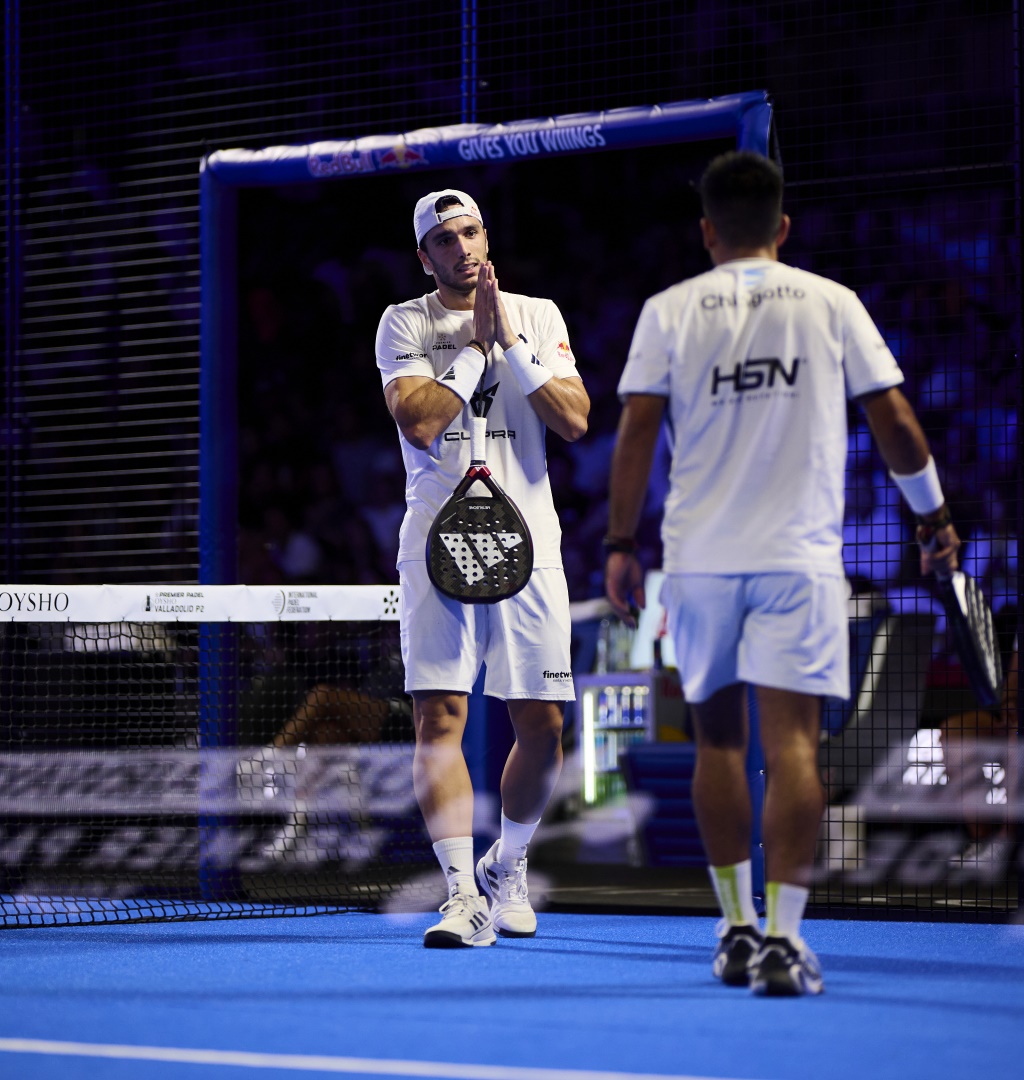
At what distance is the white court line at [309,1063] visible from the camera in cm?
256

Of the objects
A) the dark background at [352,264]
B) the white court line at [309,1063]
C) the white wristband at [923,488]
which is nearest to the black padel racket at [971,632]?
the white wristband at [923,488]

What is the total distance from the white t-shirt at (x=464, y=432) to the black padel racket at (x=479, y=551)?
0.52ft

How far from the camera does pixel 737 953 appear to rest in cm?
356

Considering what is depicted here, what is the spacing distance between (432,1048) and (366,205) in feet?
26.5

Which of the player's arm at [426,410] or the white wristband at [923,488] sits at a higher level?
the player's arm at [426,410]

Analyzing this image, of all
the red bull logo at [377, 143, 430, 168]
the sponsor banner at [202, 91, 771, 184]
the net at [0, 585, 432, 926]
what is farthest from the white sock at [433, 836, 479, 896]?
the red bull logo at [377, 143, 430, 168]

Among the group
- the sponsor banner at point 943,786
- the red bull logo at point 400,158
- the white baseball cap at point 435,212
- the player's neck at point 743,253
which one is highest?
the red bull logo at point 400,158

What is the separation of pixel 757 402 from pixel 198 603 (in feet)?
8.41

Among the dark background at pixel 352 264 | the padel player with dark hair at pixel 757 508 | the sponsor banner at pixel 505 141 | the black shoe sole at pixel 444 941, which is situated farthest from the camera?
the dark background at pixel 352 264

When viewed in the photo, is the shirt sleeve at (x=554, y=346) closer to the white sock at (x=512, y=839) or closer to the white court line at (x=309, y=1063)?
the white sock at (x=512, y=839)

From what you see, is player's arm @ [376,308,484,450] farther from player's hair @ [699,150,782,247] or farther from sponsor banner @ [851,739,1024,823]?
sponsor banner @ [851,739,1024,823]

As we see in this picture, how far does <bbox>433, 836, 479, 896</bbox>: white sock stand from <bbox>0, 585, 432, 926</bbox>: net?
1.11 m

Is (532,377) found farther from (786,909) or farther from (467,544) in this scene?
(786,909)

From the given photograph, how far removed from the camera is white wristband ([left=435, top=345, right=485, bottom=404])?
4465 millimetres
